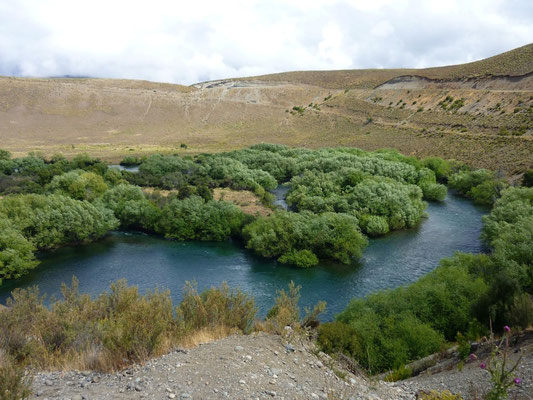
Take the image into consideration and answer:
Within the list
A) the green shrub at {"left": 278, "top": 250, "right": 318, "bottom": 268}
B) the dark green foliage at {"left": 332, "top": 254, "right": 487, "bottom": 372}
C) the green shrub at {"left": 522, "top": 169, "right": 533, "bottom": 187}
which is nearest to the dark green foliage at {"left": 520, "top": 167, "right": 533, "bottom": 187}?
the green shrub at {"left": 522, "top": 169, "right": 533, "bottom": 187}

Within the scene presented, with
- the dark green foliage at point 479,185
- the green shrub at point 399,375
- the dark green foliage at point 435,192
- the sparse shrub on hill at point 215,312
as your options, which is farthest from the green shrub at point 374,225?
the sparse shrub on hill at point 215,312

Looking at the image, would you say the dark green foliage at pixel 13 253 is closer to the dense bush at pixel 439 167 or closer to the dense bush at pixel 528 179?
the dense bush at pixel 528 179

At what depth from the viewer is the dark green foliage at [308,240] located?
3338 cm

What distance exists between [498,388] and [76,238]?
1468 inches

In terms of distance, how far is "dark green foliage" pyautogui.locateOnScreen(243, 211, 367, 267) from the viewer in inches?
1314

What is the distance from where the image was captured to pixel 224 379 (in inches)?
387

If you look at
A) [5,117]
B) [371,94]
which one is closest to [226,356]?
[371,94]

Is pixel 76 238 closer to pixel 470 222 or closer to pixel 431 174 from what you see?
pixel 470 222

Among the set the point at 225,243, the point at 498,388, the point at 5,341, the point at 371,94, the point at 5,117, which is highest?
the point at 371,94

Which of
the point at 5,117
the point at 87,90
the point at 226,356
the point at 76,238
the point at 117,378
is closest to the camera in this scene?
the point at 117,378

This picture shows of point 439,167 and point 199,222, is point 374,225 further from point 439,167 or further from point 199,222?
point 439,167

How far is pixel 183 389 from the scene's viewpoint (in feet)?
30.3

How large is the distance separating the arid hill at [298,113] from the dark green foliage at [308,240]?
111 ft

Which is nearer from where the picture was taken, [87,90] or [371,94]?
[371,94]
